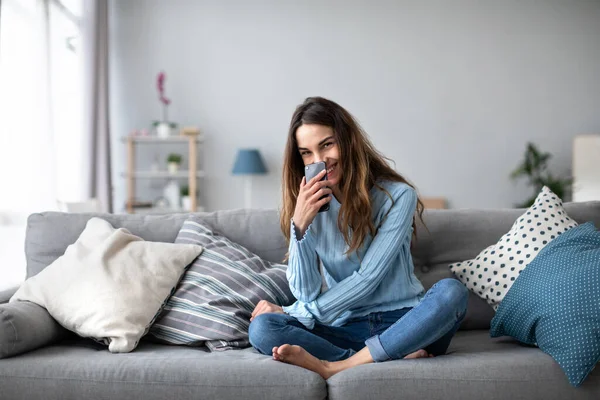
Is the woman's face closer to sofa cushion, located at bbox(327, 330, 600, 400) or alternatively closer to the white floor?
sofa cushion, located at bbox(327, 330, 600, 400)

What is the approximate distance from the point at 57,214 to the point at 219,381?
95 centimetres

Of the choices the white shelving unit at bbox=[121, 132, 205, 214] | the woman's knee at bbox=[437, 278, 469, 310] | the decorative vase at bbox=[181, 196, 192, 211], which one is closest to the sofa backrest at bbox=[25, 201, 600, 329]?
the woman's knee at bbox=[437, 278, 469, 310]

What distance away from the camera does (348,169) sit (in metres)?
1.83

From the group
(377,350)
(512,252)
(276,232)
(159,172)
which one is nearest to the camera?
(377,350)

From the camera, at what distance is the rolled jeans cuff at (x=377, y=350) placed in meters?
1.60

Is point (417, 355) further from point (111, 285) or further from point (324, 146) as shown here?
→ point (111, 285)

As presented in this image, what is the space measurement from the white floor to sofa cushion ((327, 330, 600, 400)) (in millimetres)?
2653

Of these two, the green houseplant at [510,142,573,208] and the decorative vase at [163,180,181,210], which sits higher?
the green houseplant at [510,142,573,208]

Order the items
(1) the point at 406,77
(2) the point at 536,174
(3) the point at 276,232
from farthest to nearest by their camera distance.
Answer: (1) the point at 406,77 < (2) the point at 536,174 < (3) the point at 276,232

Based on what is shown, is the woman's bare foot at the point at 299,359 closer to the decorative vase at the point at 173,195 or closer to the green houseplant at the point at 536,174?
the decorative vase at the point at 173,195

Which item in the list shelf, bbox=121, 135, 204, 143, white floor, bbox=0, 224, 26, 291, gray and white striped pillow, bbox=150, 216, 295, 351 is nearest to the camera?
gray and white striped pillow, bbox=150, 216, 295, 351

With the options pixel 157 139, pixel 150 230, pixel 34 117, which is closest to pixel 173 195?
pixel 157 139

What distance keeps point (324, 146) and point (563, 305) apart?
2.51 ft

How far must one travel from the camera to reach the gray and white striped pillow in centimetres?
183
